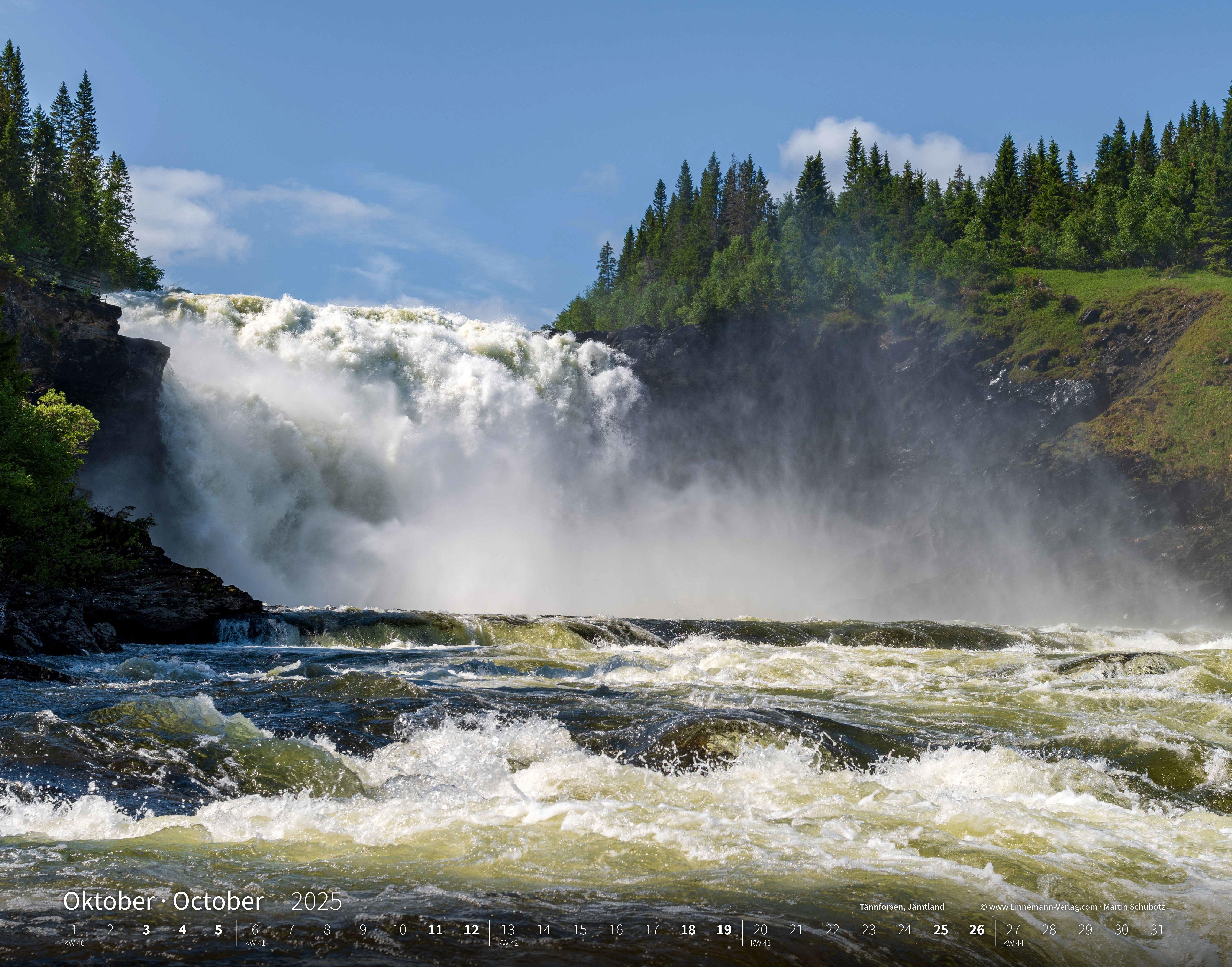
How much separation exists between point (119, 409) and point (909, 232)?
2711 inches

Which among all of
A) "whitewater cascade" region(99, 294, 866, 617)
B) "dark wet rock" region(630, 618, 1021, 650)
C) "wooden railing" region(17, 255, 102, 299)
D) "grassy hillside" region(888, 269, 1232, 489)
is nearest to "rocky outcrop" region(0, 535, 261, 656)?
"dark wet rock" region(630, 618, 1021, 650)

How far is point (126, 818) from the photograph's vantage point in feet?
21.2

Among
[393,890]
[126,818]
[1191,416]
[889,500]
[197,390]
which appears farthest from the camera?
[889,500]

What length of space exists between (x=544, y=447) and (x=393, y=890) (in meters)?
43.5

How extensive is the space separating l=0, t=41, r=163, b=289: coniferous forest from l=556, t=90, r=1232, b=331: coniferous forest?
42.0 meters

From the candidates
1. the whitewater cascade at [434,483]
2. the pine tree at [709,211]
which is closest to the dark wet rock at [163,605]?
the whitewater cascade at [434,483]

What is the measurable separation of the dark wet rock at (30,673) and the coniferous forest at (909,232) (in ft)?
160

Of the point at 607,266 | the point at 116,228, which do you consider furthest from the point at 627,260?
the point at 116,228

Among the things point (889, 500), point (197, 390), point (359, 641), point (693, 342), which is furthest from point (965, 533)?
point (197, 390)

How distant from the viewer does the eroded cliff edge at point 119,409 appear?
2178 centimetres

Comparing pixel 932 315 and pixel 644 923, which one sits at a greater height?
pixel 932 315

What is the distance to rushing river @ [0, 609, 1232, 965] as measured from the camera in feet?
15.0

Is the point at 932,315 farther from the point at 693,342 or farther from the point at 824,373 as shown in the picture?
the point at 693,342

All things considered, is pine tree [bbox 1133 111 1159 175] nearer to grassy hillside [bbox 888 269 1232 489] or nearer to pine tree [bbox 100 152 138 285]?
grassy hillside [bbox 888 269 1232 489]
